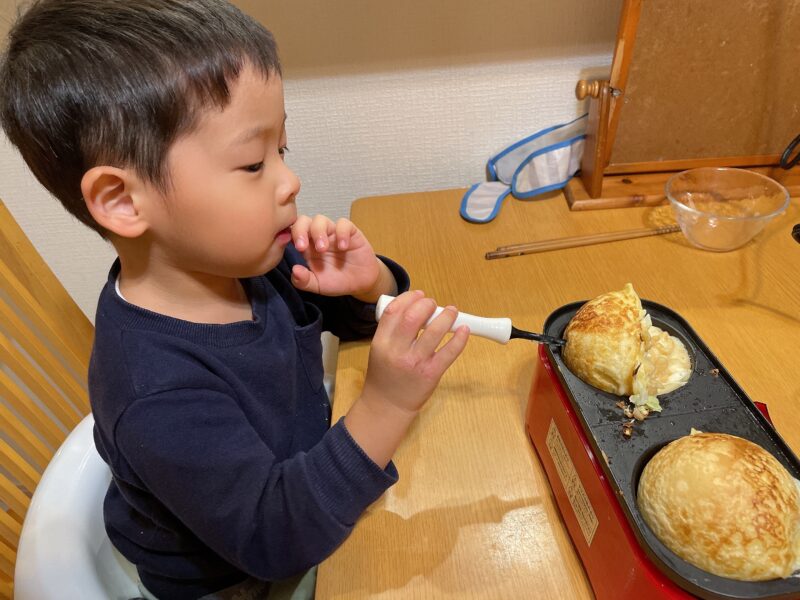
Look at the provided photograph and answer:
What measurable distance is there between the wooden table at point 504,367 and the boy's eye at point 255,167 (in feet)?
1.03

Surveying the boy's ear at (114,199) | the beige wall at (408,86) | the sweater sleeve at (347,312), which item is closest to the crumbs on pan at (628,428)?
the sweater sleeve at (347,312)

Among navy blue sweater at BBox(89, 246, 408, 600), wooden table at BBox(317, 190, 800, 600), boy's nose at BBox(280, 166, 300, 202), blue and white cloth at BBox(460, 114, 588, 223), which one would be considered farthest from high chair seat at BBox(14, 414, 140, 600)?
blue and white cloth at BBox(460, 114, 588, 223)

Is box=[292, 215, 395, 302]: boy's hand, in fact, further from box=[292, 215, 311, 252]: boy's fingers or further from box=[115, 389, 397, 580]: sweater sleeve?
box=[115, 389, 397, 580]: sweater sleeve

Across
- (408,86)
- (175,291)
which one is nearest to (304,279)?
(175,291)

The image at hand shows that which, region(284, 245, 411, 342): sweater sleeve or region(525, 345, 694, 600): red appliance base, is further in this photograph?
region(284, 245, 411, 342): sweater sleeve

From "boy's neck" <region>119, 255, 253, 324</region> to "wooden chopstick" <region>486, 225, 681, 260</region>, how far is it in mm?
470

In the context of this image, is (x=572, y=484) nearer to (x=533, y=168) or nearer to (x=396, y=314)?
(x=396, y=314)

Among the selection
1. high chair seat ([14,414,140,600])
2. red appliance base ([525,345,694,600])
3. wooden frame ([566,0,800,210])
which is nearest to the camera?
red appliance base ([525,345,694,600])

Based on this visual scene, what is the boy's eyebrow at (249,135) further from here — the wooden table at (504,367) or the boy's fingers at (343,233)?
the wooden table at (504,367)

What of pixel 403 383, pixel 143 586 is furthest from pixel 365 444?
pixel 143 586

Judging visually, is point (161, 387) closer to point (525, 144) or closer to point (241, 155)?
point (241, 155)

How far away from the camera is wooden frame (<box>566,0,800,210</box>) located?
2.84 ft

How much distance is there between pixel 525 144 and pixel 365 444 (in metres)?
0.77

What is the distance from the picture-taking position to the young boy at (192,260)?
469mm
